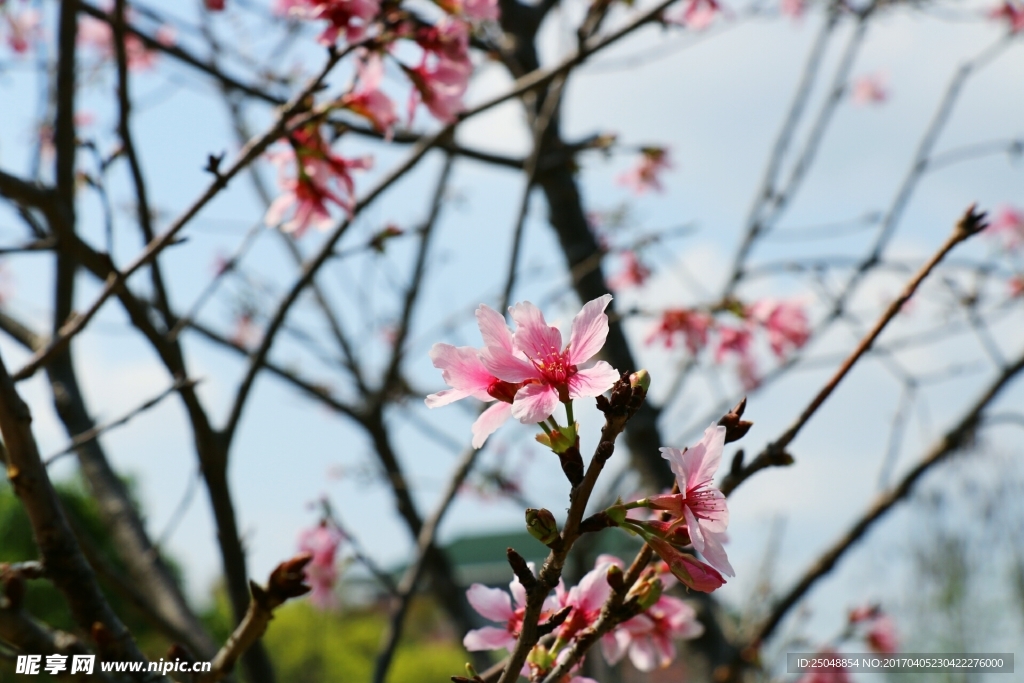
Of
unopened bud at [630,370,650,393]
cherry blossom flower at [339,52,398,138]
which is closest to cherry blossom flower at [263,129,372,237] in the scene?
cherry blossom flower at [339,52,398,138]

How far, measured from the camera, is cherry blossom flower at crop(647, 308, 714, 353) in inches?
119

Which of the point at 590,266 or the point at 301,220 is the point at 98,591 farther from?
the point at 590,266

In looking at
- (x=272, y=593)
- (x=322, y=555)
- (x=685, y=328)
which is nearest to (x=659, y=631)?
(x=272, y=593)

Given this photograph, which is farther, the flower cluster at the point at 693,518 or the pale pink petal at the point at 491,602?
the pale pink petal at the point at 491,602

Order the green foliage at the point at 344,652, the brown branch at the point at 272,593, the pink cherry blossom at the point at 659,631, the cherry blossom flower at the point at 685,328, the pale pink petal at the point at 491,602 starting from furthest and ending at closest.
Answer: the green foliage at the point at 344,652, the cherry blossom flower at the point at 685,328, the pink cherry blossom at the point at 659,631, the pale pink petal at the point at 491,602, the brown branch at the point at 272,593

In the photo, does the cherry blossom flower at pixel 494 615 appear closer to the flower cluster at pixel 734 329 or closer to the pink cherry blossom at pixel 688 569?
the pink cherry blossom at pixel 688 569

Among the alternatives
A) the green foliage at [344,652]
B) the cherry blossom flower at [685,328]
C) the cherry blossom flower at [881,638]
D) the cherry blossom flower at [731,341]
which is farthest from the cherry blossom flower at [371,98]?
the green foliage at [344,652]

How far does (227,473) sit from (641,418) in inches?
59.1

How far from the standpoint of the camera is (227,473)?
2.08 m

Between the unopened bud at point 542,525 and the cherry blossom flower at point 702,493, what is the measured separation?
0.13 metres

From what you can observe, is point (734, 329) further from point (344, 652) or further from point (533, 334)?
point (344, 652)

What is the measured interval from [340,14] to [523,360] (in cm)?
108

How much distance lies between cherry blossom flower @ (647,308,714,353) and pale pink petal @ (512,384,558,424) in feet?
7.18

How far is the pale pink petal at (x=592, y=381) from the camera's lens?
840 mm
